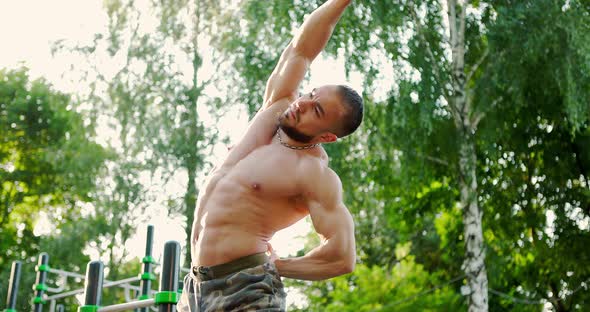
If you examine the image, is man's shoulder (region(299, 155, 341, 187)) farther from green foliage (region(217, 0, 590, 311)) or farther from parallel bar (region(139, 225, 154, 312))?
green foliage (region(217, 0, 590, 311))

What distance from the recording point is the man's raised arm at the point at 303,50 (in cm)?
234

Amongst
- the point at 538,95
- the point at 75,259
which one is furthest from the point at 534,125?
the point at 75,259

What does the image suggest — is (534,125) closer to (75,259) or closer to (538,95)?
(538,95)

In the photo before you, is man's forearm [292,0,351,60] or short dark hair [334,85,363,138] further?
man's forearm [292,0,351,60]

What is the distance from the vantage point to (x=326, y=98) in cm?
213

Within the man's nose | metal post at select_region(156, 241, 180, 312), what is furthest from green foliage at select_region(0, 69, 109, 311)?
the man's nose

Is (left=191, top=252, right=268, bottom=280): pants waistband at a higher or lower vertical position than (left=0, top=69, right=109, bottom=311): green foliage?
lower

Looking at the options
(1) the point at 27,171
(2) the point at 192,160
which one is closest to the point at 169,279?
(2) the point at 192,160

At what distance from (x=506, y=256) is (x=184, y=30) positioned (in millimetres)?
7362

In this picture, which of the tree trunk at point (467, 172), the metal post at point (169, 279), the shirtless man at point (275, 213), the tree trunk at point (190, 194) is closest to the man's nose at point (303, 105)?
the shirtless man at point (275, 213)

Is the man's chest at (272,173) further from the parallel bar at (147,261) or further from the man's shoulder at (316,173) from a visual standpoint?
the parallel bar at (147,261)

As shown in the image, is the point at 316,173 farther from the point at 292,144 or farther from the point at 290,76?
the point at 290,76

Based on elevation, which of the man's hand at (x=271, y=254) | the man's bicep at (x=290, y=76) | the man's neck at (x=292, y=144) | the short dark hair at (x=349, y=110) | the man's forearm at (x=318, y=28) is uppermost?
the man's forearm at (x=318, y=28)

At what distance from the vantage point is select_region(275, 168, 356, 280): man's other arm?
6.82 ft
